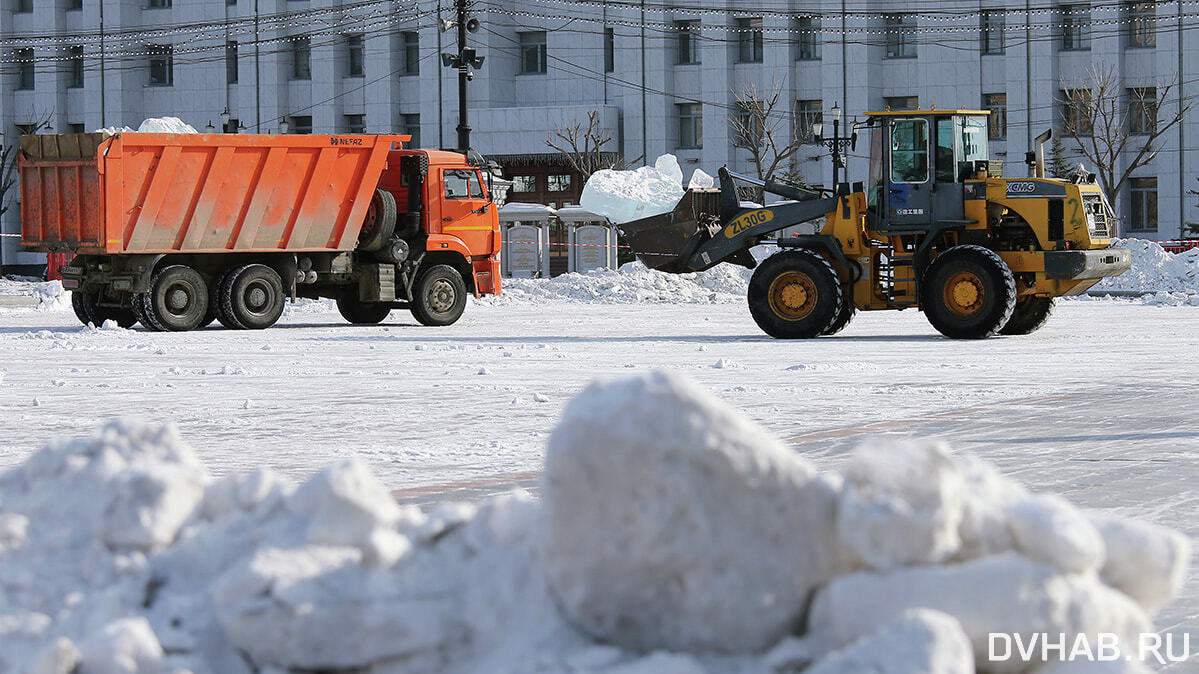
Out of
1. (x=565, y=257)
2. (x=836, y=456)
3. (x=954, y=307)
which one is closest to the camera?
(x=836, y=456)

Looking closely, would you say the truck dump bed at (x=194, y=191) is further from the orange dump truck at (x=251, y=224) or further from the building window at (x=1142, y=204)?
the building window at (x=1142, y=204)

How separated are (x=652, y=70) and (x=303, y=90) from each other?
15.7 meters

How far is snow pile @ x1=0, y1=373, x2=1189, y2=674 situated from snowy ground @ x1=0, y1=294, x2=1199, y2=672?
165cm

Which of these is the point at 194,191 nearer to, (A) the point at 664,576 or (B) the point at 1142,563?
(A) the point at 664,576

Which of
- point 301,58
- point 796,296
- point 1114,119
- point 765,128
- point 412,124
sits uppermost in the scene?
point 301,58

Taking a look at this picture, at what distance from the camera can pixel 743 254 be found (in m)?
23.6

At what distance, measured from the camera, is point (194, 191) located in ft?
80.7

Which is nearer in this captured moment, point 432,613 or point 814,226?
point 432,613

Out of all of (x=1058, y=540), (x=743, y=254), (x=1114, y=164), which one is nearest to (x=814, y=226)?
(x=743, y=254)

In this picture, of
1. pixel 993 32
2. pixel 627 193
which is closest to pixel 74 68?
pixel 627 193

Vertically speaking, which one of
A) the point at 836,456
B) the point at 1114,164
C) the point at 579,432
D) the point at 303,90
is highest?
the point at 303,90

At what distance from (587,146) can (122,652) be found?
5868cm

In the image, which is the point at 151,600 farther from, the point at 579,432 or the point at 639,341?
the point at 639,341

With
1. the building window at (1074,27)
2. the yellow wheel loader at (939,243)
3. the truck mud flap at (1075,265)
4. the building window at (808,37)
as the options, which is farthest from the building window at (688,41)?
the truck mud flap at (1075,265)
